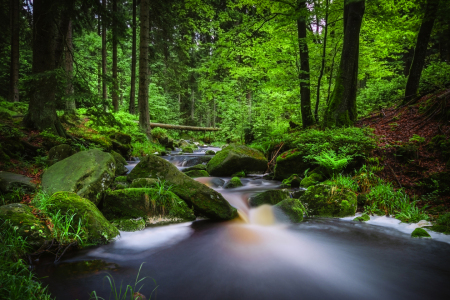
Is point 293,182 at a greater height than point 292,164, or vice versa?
point 292,164

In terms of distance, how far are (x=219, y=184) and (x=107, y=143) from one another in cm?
536

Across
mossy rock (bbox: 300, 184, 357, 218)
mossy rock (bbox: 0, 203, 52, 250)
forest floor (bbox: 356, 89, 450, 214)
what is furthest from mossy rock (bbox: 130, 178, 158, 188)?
forest floor (bbox: 356, 89, 450, 214)

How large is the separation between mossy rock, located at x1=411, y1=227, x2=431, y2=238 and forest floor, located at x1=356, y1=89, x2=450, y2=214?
710mm

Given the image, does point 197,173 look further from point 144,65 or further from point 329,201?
point 144,65

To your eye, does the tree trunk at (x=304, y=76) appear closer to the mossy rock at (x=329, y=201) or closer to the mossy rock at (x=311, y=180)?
the mossy rock at (x=311, y=180)

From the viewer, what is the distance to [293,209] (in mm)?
4934

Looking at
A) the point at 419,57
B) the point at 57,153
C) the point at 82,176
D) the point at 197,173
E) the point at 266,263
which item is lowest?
the point at 266,263

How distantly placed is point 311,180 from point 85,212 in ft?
18.1

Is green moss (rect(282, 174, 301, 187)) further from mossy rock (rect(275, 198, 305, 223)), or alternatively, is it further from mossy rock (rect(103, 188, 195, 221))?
mossy rock (rect(103, 188, 195, 221))

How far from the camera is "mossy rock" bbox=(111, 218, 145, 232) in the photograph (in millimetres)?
4125

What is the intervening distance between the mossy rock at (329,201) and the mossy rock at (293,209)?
260mm

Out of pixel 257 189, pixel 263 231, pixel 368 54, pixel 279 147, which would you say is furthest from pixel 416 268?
pixel 368 54

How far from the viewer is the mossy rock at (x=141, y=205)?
4.37 m

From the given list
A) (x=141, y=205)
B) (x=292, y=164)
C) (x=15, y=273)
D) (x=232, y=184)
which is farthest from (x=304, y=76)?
(x=15, y=273)
